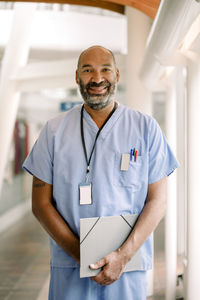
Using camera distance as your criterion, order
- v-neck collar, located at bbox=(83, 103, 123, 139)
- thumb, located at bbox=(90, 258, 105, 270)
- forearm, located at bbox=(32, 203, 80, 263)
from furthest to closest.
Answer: v-neck collar, located at bbox=(83, 103, 123, 139) → forearm, located at bbox=(32, 203, 80, 263) → thumb, located at bbox=(90, 258, 105, 270)

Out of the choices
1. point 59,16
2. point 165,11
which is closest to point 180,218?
point 165,11

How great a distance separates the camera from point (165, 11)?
1.55 metres

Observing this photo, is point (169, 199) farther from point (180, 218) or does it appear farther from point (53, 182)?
point (53, 182)

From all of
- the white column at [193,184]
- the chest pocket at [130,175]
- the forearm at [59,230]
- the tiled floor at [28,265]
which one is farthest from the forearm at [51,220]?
the tiled floor at [28,265]

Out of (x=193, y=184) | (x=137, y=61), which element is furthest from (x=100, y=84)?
(x=137, y=61)

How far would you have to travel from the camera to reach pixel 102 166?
5.81 ft

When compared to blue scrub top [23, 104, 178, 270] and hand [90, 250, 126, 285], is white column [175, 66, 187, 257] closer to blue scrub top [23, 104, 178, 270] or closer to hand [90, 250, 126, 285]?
blue scrub top [23, 104, 178, 270]

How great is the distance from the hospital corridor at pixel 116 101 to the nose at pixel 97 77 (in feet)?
0.20

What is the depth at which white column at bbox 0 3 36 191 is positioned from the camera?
4656 millimetres

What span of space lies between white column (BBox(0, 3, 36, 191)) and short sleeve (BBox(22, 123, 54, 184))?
2879 mm

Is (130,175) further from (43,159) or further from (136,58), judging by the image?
(136,58)

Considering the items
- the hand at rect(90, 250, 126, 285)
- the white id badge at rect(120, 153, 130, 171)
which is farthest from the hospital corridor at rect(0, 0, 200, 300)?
the hand at rect(90, 250, 126, 285)

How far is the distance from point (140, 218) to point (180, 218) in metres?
3.65

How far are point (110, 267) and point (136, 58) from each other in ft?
8.06
